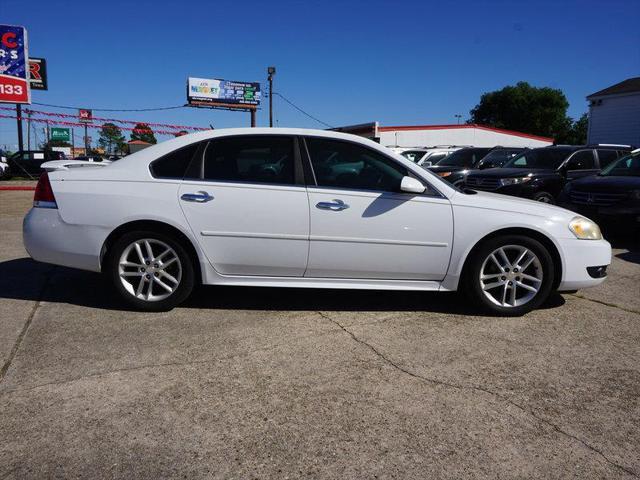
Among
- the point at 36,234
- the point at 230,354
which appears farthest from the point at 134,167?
the point at 230,354

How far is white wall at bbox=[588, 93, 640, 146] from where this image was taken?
77.9ft

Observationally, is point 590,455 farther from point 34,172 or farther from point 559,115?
point 559,115

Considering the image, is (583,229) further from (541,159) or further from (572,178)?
(541,159)

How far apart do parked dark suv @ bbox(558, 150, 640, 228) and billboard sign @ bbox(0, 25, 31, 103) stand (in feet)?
67.0

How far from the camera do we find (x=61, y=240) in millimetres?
4203

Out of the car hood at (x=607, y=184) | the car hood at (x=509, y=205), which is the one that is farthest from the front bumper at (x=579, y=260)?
the car hood at (x=607, y=184)

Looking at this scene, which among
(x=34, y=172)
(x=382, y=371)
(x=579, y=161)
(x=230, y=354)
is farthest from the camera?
(x=34, y=172)

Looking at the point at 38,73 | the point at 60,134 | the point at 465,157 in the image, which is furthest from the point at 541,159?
the point at 60,134

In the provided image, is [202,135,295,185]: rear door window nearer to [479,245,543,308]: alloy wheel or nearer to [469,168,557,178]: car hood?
[479,245,543,308]: alloy wheel

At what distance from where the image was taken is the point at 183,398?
281 centimetres

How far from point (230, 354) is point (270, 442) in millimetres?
1071

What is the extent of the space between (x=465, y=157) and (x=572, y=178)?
454 cm

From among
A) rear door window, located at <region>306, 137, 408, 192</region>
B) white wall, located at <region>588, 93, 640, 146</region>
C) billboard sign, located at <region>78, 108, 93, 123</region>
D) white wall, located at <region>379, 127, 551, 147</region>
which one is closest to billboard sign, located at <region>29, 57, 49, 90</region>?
billboard sign, located at <region>78, 108, 93, 123</region>

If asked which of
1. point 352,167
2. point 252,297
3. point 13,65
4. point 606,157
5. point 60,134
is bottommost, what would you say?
point 252,297
